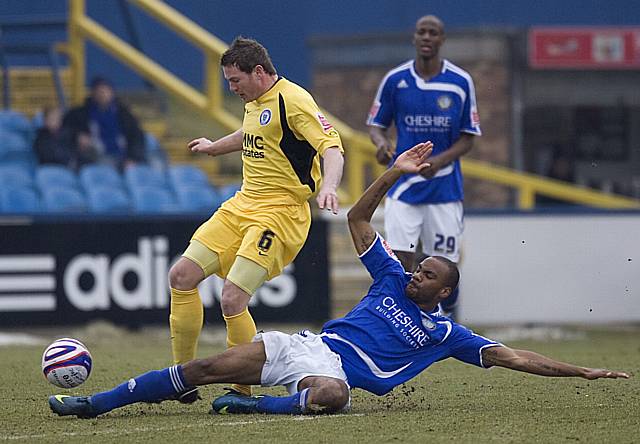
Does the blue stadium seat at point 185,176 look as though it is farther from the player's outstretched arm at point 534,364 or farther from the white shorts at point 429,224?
the player's outstretched arm at point 534,364

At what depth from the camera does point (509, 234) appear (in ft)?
46.8

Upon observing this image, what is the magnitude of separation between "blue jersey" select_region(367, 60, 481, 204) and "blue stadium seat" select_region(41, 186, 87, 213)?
21.0ft

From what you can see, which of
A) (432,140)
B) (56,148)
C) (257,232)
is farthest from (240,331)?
(56,148)

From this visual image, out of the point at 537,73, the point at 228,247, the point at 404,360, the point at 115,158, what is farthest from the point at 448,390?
the point at 537,73

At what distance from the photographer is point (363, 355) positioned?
21.8 feet

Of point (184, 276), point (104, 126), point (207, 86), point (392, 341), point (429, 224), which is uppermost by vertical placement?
point (207, 86)

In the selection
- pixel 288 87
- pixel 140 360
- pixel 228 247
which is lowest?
pixel 140 360

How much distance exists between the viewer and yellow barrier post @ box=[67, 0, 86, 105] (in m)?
17.9

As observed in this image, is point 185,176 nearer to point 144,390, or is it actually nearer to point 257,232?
point 257,232

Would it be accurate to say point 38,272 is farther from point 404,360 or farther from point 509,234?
point 404,360

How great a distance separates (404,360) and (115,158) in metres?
9.85

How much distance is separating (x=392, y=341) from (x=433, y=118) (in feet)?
10.3

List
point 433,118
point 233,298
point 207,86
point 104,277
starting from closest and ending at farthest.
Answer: point 233,298 < point 433,118 < point 104,277 < point 207,86

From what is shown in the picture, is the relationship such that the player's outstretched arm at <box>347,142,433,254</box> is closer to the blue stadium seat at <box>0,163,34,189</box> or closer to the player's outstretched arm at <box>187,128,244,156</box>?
the player's outstretched arm at <box>187,128,244,156</box>
